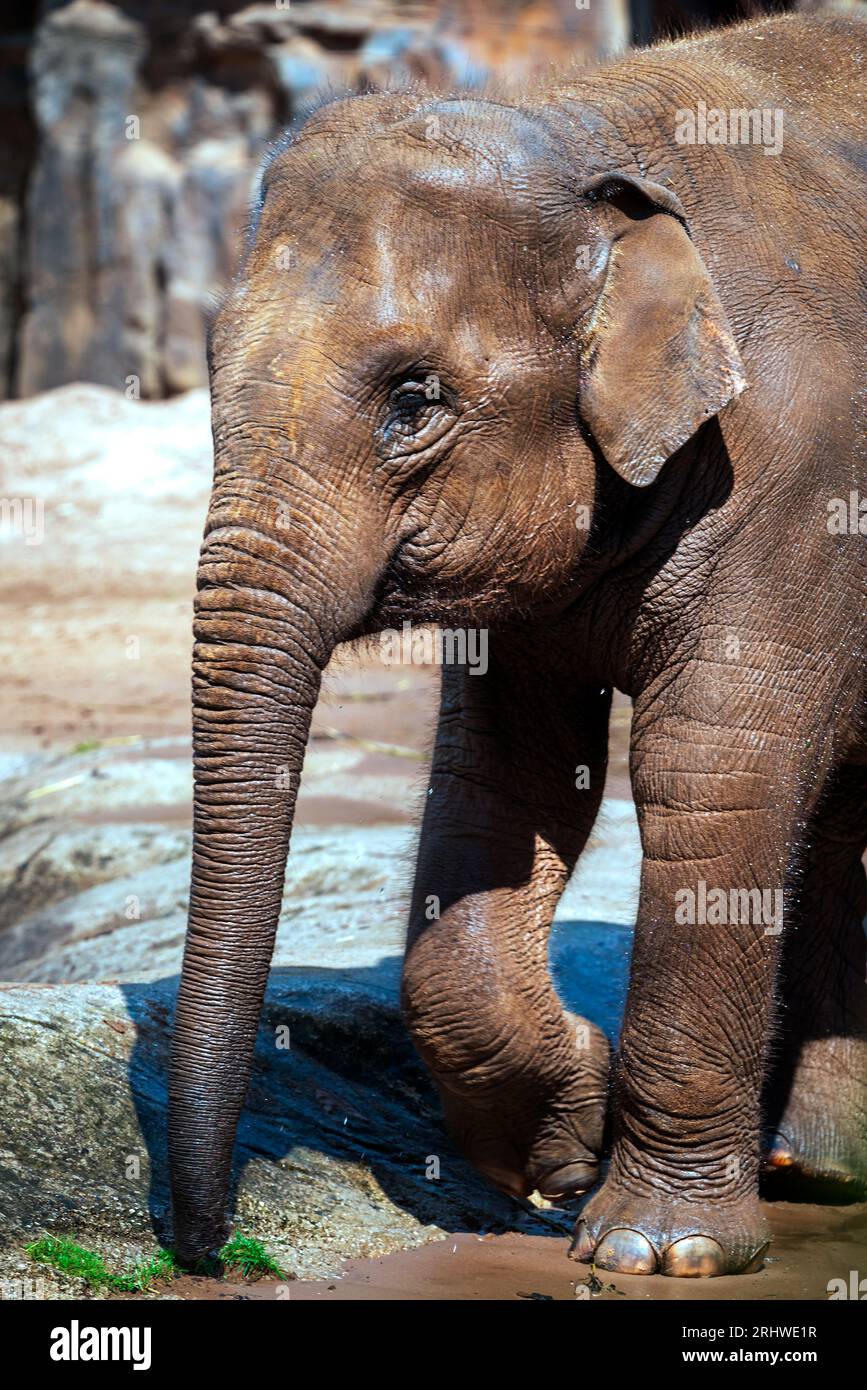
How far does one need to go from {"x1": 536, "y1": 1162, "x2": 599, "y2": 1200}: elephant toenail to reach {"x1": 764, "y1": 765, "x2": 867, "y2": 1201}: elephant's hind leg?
50 centimetres

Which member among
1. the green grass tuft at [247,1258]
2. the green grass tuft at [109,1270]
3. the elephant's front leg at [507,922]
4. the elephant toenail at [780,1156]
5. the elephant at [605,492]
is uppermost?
the elephant at [605,492]

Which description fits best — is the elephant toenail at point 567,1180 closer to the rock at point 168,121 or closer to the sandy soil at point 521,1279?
the sandy soil at point 521,1279

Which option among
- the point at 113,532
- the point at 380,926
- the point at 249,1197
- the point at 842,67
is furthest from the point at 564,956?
the point at 113,532

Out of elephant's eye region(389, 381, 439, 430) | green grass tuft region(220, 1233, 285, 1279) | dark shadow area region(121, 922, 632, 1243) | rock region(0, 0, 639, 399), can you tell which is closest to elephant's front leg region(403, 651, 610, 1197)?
dark shadow area region(121, 922, 632, 1243)

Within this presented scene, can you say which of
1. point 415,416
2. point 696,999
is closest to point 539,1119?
point 696,999

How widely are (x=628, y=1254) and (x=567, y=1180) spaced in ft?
2.13

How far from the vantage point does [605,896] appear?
21.8 ft

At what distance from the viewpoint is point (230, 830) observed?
356cm

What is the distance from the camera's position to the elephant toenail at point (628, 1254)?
165 inches

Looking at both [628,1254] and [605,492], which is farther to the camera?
[628,1254]

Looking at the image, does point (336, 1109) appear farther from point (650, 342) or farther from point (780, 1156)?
point (650, 342)

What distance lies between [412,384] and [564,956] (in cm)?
253

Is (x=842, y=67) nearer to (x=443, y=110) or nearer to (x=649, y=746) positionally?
(x=443, y=110)

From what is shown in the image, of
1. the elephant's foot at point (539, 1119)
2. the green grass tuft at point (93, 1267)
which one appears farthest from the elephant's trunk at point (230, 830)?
the elephant's foot at point (539, 1119)
